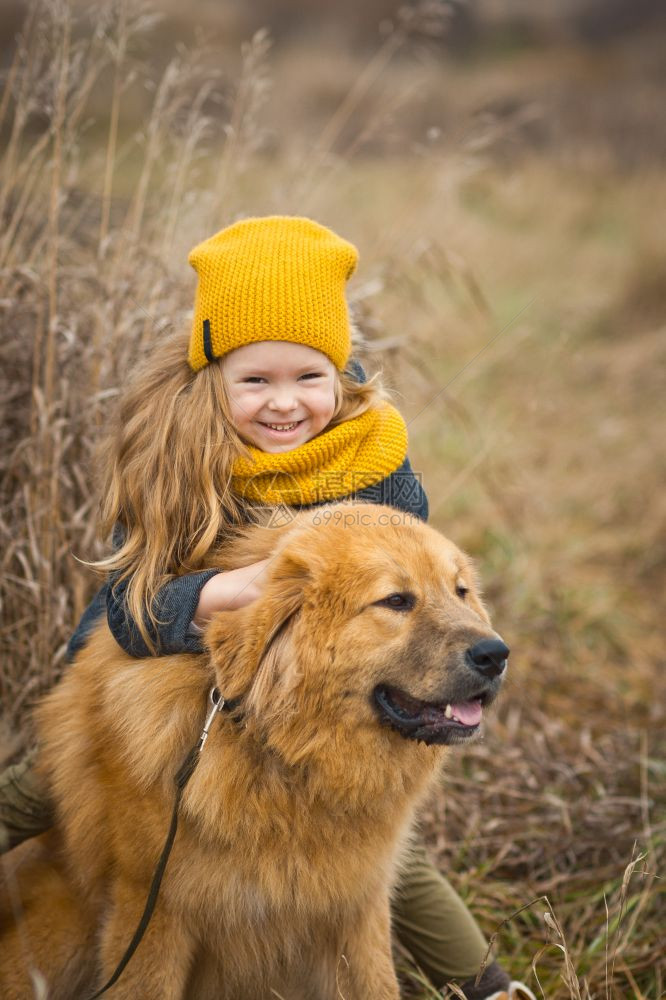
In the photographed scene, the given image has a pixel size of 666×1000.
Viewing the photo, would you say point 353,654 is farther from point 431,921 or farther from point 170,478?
point 431,921

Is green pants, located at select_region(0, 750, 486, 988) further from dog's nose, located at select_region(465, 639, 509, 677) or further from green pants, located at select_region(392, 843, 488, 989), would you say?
dog's nose, located at select_region(465, 639, 509, 677)

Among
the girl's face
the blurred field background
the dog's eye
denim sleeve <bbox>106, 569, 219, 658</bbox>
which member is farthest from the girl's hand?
the blurred field background

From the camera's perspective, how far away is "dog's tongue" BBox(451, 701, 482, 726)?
6.32 ft

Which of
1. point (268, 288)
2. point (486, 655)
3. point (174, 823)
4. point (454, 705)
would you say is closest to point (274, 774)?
point (174, 823)

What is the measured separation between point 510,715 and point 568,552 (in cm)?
208

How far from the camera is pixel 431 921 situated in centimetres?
257

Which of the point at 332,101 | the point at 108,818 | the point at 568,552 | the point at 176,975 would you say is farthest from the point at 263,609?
the point at 332,101

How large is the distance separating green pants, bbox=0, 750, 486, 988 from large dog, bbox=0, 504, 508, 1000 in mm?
271

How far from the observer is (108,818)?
2145 millimetres

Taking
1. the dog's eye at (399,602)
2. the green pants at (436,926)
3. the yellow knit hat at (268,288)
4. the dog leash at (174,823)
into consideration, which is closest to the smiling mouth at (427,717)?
the dog's eye at (399,602)

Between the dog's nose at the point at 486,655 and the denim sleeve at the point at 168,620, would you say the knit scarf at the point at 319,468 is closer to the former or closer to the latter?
the denim sleeve at the point at 168,620

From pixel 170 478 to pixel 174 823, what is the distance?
0.94m

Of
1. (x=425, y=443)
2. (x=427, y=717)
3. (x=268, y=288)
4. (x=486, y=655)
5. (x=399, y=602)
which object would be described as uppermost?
(x=268, y=288)

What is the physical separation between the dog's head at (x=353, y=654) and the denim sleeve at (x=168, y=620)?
0.69 feet
